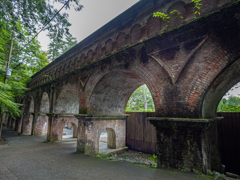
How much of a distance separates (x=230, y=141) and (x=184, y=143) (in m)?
3.67

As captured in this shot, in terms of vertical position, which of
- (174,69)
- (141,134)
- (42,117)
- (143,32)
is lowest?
(141,134)

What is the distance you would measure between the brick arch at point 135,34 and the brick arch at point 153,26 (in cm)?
44

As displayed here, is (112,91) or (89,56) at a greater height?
(89,56)

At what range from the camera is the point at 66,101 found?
35.9 ft

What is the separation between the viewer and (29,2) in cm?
504

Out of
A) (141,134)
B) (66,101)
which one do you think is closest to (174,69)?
(141,134)

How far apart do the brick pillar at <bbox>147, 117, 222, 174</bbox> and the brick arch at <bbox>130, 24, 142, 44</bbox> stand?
3.30 metres

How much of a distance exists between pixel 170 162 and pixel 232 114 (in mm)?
4132

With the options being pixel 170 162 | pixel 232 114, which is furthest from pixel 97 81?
pixel 232 114

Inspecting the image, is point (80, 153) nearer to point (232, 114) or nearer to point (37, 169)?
point (37, 169)

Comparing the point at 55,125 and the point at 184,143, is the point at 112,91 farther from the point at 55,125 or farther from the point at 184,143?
the point at 55,125

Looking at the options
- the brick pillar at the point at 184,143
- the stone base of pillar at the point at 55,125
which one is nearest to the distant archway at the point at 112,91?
the brick pillar at the point at 184,143

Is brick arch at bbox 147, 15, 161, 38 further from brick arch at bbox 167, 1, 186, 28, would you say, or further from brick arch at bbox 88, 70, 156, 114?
brick arch at bbox 88, 70, 156, 114

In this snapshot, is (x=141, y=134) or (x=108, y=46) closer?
(x=108, y=46)
